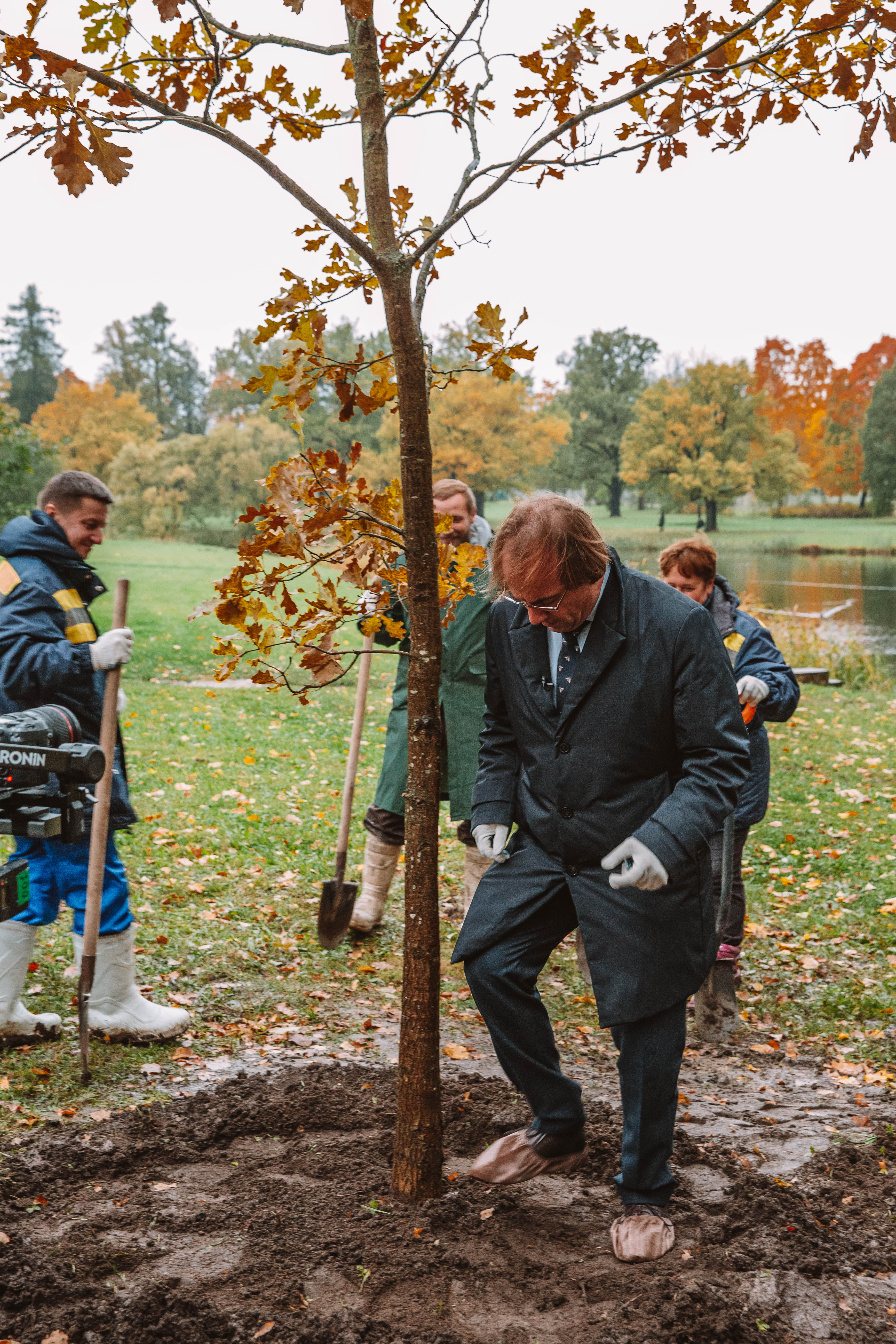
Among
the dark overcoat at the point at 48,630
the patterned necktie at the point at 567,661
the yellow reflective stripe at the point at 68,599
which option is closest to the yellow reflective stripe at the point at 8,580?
the dark overcoat at the point at 48,630

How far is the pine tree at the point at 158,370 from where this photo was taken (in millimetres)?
56156

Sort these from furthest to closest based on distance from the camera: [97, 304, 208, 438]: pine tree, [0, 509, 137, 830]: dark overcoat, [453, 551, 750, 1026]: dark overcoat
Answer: [97, 304, 208, 438]: pine tree
[0, 509, 137, 830]: dark overcoat
[453, 551, 750, 1026]: dark overcoat

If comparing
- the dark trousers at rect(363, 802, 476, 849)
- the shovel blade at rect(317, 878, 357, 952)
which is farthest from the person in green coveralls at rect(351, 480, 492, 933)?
the shovel blade at rect(317, 878, 357, 952)

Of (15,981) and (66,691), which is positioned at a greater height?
(66,691)

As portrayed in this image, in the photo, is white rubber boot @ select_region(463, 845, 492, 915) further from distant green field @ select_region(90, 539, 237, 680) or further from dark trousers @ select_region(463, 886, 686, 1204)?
distant green field @ select_region(90, 539, 237, 680)

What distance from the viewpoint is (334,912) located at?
4820 millimetres

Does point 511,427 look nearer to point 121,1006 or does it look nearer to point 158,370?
point 158,370

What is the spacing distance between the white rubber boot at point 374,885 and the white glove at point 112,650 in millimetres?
1735

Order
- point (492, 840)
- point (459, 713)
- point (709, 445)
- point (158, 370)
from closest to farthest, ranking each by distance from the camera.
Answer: point (492, 840)
point (459, 713)
point (709, 445)
point (158, 370)

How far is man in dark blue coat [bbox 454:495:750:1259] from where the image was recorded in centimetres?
251

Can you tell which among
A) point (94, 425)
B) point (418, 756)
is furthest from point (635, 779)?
point (94, 425)

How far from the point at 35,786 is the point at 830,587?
31.1 metres

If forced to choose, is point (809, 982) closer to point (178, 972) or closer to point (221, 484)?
point (178, 972)

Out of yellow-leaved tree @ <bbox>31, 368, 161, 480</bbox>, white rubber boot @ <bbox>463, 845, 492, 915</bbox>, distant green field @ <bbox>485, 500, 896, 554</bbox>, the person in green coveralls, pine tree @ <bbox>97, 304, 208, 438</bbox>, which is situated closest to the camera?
the person in green coveralls
